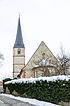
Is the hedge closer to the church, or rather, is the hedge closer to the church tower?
the church

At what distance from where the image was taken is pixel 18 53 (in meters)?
74.9

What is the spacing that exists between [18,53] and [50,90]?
2450 inches

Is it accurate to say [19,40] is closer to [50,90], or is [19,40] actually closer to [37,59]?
[37,59]

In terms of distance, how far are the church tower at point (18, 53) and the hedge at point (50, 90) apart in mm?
50013

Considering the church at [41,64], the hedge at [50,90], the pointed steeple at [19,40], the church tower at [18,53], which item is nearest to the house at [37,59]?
the church at [41,64]

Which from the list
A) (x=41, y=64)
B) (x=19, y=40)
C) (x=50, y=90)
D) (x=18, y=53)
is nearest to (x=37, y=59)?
(x=41, y=64)

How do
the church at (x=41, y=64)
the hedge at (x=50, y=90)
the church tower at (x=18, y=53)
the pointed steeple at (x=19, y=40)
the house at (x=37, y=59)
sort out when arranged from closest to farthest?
1. the hedge at (x=50, y=90)
2. the church at (x=41, y=64)
3. the house at (x=37, y=59)
4. the church tower at (x=18, y=53)
5. the pointed steeple at (x=19, y=40)

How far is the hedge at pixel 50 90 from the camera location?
1169cm

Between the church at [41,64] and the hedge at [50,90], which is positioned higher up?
the church at [41,64]

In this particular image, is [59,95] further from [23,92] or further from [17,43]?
[17,43]

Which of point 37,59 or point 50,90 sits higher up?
point 37,59

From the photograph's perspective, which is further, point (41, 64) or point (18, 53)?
point (18, 53)

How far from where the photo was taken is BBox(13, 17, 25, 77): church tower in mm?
68438

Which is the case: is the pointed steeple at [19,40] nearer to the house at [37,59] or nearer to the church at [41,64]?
the church at [41,64]
